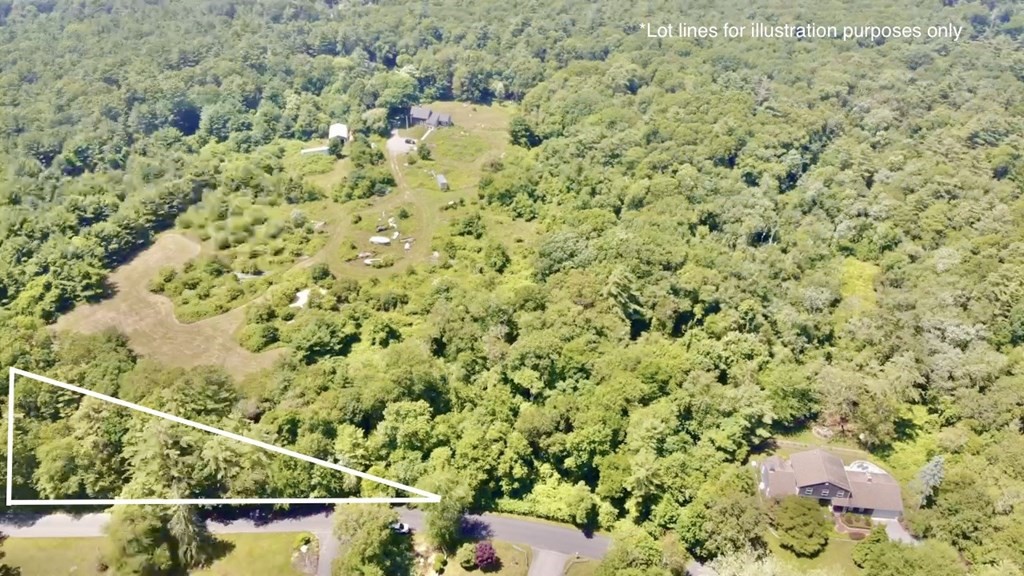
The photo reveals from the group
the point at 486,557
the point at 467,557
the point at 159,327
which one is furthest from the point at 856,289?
the point at 159,327

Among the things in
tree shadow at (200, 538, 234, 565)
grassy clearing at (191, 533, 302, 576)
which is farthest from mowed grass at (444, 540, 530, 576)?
tree shadow at (200, 538, 234, 565)

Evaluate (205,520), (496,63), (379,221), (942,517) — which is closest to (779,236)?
(942,517)

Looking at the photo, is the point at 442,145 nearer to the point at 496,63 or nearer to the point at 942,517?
the point at 496,63

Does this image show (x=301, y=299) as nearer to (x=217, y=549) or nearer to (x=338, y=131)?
(x=217, y=549)

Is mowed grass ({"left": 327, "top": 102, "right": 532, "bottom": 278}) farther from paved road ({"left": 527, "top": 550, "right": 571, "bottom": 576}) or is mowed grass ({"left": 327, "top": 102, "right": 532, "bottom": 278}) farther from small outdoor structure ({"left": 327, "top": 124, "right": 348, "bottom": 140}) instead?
paved road ({"left": 527, "top": 550, "right": 571, "bottom": 576})

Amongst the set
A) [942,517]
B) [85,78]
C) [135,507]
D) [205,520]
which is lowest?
[942,517]

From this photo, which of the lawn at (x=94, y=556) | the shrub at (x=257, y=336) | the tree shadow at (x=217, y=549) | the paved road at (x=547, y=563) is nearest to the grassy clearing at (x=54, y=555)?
the lawn at (x=94, y=556)
